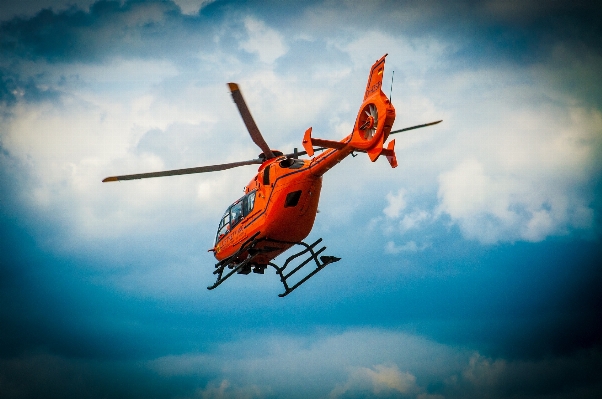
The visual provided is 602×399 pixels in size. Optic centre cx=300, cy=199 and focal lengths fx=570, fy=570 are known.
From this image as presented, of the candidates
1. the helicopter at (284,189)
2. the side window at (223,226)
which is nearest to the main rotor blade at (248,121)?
the helicopter at (284,189)

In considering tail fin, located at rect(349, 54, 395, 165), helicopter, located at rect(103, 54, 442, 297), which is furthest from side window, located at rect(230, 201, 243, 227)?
tail fin, located at rect(349, 54, 395, 165)

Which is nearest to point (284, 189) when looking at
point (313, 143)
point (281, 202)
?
point (281, 202)

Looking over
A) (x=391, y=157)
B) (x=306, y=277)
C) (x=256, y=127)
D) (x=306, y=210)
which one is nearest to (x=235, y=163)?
(x=256, y=127)

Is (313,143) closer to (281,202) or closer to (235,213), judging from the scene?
(281,202)

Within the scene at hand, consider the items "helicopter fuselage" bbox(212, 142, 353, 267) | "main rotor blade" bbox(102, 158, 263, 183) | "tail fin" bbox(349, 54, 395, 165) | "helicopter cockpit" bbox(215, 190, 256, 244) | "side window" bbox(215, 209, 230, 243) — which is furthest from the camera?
"side window" bbox(215, 209, 230, 243)

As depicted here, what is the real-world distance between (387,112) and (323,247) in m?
8.13

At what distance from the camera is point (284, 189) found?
869 inches

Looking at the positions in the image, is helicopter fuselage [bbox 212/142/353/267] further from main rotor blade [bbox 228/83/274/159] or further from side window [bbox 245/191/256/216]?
main rotor blade [bbox 228/83/274/159]

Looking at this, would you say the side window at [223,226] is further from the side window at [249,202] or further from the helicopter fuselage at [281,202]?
the side window at [249,202]

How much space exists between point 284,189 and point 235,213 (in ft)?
13.6

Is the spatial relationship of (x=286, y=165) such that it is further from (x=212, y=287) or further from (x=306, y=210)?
(x=212, y=287)

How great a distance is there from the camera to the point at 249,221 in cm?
2395

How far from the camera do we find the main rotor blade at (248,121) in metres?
20.9

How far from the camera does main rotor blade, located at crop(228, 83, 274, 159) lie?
2089cm
